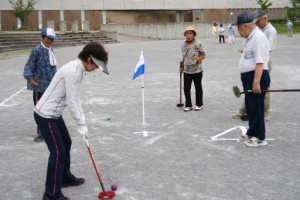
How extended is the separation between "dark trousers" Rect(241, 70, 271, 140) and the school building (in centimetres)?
4284

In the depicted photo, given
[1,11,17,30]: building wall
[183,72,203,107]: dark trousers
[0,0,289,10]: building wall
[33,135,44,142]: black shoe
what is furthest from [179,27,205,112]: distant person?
[0,0,289,10]: building wall

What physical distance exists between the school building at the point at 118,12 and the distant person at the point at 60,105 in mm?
44342

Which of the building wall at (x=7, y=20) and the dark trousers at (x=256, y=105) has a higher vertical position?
the building wall at (x=7, y=20)

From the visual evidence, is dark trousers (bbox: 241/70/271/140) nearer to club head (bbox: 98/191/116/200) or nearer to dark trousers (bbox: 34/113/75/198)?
club head (bbox: 98/191/116/200)

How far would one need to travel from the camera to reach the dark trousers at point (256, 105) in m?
6.74

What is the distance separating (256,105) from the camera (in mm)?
6777

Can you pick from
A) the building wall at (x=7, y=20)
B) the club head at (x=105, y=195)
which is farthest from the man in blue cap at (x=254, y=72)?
the building wall at (x=7, y=20)

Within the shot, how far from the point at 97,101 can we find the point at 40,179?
571cm

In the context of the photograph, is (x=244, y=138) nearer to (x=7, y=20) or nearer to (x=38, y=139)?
(x=38, y=139)

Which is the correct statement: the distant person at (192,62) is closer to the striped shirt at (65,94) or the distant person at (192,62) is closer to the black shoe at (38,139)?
the black shoe at (38,139)

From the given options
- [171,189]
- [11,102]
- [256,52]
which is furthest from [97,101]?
[171,189]

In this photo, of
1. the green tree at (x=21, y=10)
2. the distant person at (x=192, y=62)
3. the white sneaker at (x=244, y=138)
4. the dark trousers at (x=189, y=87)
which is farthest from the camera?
the green tree at (x=21, y=10)

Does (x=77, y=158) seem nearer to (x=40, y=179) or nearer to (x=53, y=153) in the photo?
(x=40, y=179)

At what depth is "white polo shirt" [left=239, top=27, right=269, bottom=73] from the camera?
651 centimetres
